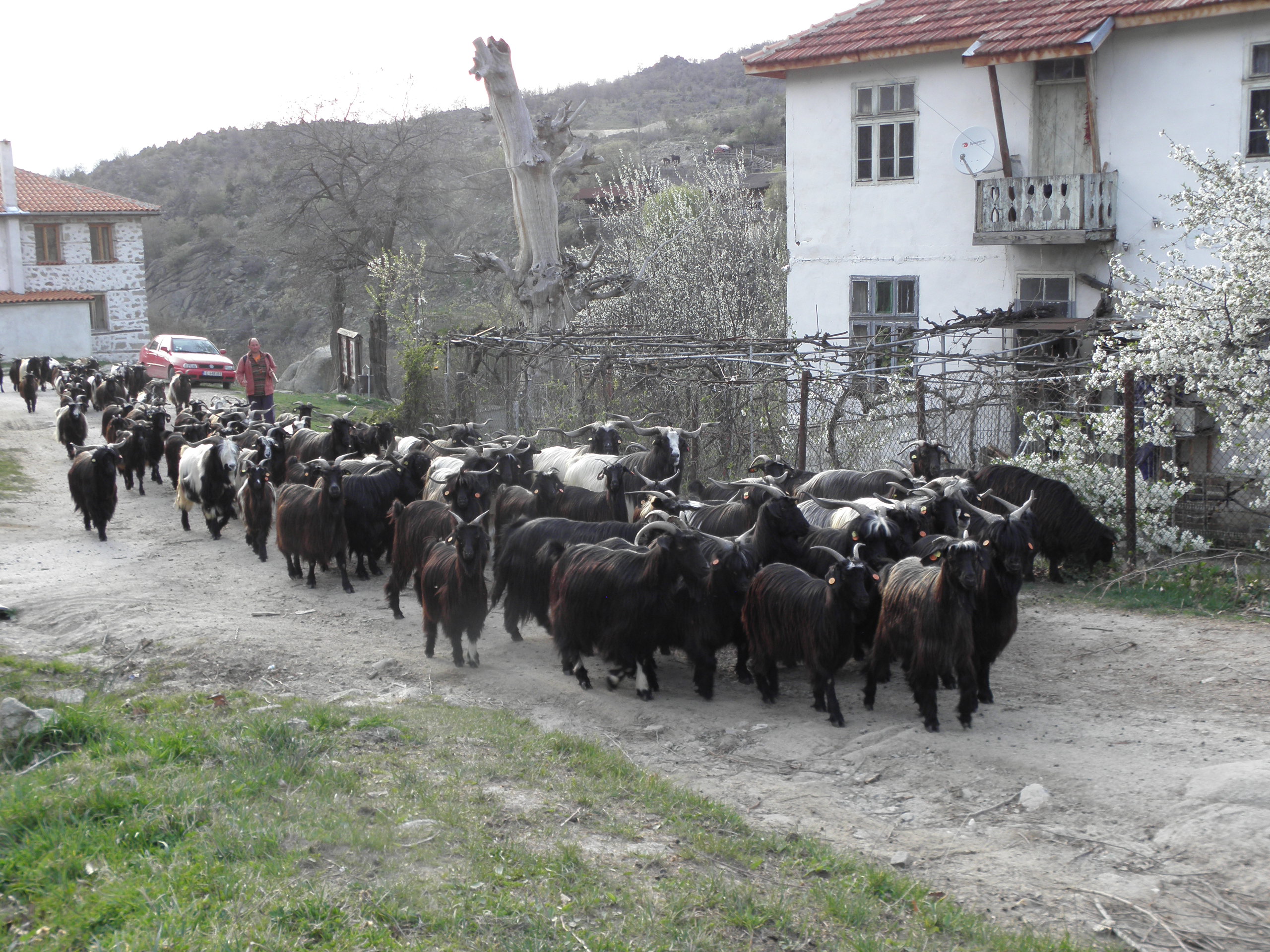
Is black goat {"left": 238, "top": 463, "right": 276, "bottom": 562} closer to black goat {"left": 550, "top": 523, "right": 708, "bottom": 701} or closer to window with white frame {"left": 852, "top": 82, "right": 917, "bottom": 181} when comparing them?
black goat {"left": 550, "top": 523, "right": 708, "bottom": 701}

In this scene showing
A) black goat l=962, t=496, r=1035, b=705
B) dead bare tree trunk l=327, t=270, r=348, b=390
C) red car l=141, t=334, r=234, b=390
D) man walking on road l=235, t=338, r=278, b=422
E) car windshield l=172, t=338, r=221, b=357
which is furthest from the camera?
dead bare tree trunk l=327, t=270, r=348, b=390

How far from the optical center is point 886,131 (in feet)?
58.2

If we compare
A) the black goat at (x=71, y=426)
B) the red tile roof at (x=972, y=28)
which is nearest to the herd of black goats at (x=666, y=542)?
the black goat at (x=71, y=426)

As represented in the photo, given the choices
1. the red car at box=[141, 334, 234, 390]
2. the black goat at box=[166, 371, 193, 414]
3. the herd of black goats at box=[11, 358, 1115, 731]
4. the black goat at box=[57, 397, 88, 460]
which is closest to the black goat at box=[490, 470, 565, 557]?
the herd of black goats at box=[11, 358, 1115, 731]

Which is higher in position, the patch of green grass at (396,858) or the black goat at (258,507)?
the black goat at (258,507)

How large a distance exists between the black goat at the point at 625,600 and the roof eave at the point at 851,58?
11.7m

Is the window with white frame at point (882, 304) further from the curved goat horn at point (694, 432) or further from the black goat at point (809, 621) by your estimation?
the black goat at point (809, 621)

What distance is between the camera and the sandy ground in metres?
4.95

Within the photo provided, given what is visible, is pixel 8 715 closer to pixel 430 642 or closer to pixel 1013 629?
pixel 430 642

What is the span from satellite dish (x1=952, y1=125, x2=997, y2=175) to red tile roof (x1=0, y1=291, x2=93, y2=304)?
32.1 m

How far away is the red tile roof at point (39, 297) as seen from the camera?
120 ft

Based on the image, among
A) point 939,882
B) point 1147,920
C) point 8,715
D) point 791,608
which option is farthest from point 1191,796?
point 8,715

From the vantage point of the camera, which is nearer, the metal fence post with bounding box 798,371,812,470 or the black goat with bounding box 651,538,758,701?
the black goat with bounding box 651,538,758,701

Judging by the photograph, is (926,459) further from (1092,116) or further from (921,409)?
(1092,116)
